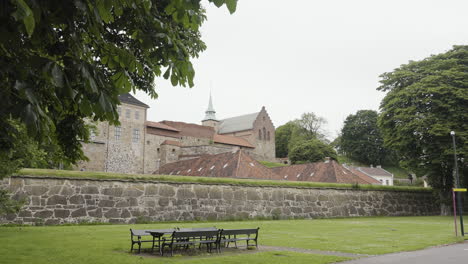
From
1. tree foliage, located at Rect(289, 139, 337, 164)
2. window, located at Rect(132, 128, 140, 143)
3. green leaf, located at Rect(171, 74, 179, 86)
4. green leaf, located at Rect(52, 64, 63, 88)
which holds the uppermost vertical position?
window, located at Rect(132, 128, 140, 143)

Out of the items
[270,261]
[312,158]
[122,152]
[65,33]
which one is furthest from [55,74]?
[312,158]

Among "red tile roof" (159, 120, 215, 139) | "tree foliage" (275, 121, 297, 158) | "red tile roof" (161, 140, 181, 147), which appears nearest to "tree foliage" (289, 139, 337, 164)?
"red tile roof" (159, 120, 215, 139)

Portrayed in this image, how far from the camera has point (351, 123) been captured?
85.4 meters

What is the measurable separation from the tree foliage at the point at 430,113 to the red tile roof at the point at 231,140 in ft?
→ 172

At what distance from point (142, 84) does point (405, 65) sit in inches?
1320

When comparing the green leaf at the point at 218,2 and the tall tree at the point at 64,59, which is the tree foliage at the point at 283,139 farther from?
the green leaf at the point at 218,2

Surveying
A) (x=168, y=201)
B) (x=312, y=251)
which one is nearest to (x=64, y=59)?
(x=312, y=251)

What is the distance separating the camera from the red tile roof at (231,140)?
3406 inches

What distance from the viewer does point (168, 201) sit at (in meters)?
22.7

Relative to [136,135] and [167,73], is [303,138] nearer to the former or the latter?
A: [136,135]

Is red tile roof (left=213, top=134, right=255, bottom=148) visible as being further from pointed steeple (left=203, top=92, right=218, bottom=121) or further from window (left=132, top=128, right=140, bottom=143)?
window (left=132, top=128, right=140, bottom=143)

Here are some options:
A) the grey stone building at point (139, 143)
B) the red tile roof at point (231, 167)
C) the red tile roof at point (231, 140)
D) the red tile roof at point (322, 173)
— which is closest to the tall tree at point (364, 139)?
the red tile roof at point (231, 140)

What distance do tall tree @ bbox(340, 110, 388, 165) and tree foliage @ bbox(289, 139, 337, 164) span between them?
14.9 meters

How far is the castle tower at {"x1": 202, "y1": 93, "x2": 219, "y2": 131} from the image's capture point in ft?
348
